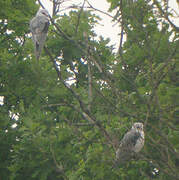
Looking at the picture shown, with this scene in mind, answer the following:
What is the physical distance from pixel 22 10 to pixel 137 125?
17.7 ft

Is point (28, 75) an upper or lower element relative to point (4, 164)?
upper

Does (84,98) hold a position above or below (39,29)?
below

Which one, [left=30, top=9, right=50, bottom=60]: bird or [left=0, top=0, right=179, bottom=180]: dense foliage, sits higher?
[left=30, top=9, right=50, bottom=60]: bird

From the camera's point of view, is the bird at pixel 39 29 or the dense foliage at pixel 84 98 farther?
the bird at pixel 39 29

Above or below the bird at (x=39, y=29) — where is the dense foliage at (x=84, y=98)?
below

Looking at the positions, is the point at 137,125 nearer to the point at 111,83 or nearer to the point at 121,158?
the point at 121,158

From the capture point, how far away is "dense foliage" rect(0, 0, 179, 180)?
3395 millimetres

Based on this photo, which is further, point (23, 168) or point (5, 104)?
point (5, 104)

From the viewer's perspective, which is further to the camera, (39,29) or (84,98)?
(39,29)

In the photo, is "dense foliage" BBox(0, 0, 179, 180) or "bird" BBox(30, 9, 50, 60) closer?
"dense foliage" BBox(0, 0, 179, 180)

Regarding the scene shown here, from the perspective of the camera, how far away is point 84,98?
4.55m

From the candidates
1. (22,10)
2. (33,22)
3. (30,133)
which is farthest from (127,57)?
(22,10)

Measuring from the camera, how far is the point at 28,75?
8188 mm

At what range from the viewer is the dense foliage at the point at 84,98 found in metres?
3.39
